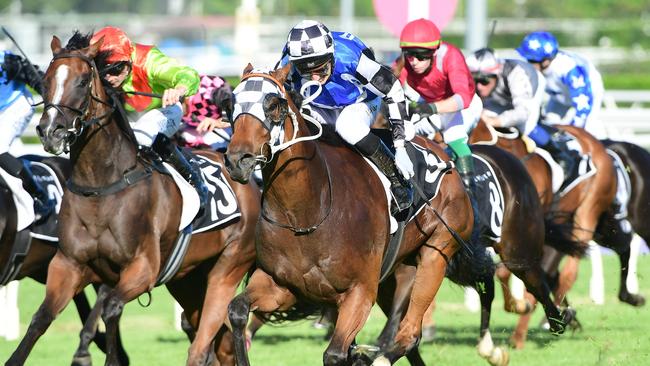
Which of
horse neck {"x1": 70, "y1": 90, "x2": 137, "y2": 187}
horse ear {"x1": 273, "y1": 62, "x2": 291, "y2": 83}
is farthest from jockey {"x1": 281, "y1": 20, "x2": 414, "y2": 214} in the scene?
horse neck {"x1": 70, "y1": 90, "x2": 137, "y2": 187}

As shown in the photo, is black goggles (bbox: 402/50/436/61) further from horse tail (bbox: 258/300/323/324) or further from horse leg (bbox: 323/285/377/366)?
horse leg (bbox: 323/285/377/366)

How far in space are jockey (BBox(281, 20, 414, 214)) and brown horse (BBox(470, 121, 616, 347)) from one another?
2.56 metres

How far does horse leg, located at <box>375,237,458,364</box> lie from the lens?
6.46 metres

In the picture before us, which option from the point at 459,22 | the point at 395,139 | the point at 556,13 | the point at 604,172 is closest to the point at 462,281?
the point at 395,139

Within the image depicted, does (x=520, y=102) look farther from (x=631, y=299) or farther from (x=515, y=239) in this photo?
(x=631, y=299)

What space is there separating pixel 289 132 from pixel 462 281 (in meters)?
2.22

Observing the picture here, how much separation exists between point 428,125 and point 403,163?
1.91m

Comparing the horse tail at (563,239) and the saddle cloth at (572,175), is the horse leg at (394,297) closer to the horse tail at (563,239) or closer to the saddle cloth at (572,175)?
the horse tail at (563,239)

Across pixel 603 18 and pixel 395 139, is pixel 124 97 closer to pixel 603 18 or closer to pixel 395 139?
pixel 395 139

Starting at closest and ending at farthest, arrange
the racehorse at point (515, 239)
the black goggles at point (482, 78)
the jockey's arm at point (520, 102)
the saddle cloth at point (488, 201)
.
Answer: the saddle cloth at point (488, 201) → the racehorse at point (515, 239) → the jockey's arm at point (520, 102) → the black goggles at point (482, 78)

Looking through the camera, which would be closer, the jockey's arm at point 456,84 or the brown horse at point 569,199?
the jockey's arm at point 456,84

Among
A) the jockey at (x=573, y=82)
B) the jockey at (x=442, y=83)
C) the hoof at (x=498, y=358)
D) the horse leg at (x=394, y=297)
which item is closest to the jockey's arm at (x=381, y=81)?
the jockey at (x=442, y=83)

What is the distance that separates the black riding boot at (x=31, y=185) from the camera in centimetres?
742

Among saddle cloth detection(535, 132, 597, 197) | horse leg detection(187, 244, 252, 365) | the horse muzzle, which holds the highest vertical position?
the horse muzzle
